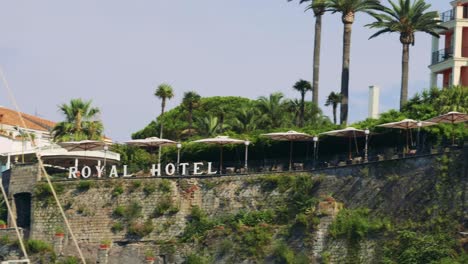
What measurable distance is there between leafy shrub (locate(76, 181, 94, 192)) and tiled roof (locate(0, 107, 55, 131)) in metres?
42.1

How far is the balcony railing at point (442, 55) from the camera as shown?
322 ft

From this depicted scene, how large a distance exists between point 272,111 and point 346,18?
1563cm

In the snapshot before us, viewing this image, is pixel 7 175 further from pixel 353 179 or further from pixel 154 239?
pixel 353 179


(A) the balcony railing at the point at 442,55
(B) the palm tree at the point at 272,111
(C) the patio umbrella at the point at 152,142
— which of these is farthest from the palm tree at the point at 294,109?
(C) the patio umbrella at the point at 152,142

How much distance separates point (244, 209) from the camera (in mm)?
83250

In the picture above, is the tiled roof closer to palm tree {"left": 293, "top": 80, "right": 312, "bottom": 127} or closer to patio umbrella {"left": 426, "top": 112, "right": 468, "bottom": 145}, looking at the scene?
palm tree {"left": 293, "top": 80, "right": 312, "bottom": 127}

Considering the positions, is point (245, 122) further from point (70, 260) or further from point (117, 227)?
point (70, 260)

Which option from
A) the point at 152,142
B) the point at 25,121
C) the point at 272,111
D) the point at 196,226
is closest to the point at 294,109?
the point at 272,111

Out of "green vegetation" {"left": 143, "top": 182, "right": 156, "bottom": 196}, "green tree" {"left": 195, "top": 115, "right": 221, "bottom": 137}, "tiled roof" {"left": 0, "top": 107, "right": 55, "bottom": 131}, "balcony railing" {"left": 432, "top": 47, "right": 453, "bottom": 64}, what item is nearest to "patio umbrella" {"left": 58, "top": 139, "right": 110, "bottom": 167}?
"green vegetation" {"left": 143, "top": 182, "right": 156, "bottom": 196}

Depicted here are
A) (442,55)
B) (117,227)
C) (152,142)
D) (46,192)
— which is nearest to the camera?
(117,227)

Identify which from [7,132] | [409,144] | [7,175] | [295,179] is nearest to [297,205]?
[295,179]

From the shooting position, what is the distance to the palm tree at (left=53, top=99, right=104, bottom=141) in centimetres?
10069

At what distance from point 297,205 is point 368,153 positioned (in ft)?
17.6

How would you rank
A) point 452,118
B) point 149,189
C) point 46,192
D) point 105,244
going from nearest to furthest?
point 452,118 < point 105,244 < point 149,189 < point 46,192
